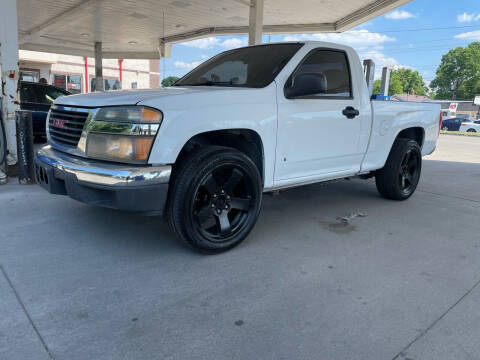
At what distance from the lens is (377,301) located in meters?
2.53

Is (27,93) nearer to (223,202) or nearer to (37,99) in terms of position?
(37,99)

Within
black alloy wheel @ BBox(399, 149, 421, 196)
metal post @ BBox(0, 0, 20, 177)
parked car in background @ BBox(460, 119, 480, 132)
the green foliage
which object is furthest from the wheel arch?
the green foliage

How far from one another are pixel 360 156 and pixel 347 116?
23.6 inches

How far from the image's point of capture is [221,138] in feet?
11.4

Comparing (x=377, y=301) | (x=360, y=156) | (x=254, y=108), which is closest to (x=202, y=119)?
(x=254, y=108)

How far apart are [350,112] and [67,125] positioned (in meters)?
2.72

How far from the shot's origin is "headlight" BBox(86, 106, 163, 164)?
2.71 metres

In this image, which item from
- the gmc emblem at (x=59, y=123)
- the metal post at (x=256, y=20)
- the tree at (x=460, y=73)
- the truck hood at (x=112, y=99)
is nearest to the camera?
the truck hood at (x=112, y=99)

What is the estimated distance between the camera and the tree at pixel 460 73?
8225 cm

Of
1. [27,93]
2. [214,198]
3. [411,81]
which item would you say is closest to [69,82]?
[27,93]

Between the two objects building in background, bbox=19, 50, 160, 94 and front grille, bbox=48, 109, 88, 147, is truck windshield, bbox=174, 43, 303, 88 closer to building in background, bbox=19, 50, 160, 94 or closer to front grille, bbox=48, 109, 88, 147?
front grille, bbox=48, 109, 88, 147

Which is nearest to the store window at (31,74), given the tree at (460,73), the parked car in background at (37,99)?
the parked car in background at (37,99)

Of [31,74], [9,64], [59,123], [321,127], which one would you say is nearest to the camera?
[59,123]

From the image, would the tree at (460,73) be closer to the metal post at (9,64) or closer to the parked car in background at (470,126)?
the parked car in background at (470,126)
